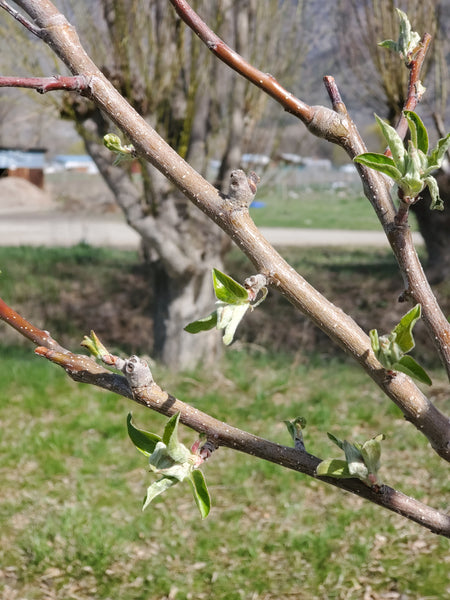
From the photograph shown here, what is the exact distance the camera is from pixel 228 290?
0.58 metres

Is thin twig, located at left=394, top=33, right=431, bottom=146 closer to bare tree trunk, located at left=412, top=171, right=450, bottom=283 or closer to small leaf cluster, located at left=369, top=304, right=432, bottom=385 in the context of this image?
small leaf cluster, located at left=369, top=304, right=432, bottom=385

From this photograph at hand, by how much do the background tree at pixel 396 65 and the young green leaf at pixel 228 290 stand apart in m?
3.68

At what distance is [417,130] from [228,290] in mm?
233

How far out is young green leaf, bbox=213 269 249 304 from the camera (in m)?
0.57

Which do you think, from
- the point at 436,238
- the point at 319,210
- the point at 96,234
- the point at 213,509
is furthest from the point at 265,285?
the point at 319,210

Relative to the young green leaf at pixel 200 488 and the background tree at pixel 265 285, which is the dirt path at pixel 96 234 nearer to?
the background tree at pixel 265 285

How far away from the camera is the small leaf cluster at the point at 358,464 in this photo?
0.67 meters

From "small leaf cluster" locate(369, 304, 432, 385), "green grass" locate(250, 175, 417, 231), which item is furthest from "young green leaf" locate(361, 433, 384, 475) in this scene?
"green grass" locate(250, 175, 417, 231)

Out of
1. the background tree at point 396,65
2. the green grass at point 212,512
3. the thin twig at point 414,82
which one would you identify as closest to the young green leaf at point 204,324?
the thin twig at point 414,82

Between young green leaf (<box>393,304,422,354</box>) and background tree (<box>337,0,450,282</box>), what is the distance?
364 cm

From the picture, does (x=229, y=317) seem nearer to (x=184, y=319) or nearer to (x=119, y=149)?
(x=119, y=149)

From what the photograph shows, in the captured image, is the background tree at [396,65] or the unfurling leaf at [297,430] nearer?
the unfurling leaf at [297,430]

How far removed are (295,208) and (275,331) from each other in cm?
1042

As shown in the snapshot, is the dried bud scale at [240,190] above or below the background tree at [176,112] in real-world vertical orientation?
above
